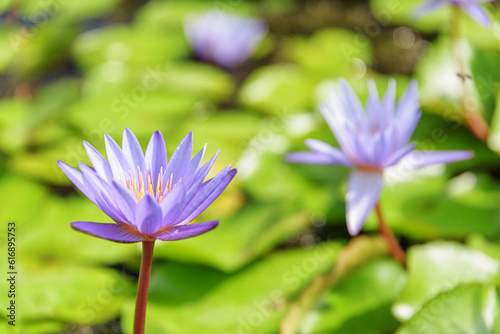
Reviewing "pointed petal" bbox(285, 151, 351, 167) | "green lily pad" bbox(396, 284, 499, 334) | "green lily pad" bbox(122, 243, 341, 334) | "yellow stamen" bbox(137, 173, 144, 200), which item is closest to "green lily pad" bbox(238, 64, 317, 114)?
"green lily pad" bbox(122, 243, 341, 334)

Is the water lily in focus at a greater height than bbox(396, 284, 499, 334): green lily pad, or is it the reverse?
the water lily in focus

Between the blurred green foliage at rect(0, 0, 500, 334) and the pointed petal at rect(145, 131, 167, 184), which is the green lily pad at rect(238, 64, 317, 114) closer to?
the blurred green foliage at rect(0, 0, 500, 334)

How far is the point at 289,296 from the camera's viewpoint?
1.12 metres

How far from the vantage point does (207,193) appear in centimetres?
65

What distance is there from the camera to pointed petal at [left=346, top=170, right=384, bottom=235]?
88 centimetres

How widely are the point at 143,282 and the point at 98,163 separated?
0.56ft

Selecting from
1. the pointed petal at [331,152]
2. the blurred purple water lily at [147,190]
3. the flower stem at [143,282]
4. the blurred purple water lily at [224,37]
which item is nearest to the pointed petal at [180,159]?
the blurred purple water lily at [147,190]

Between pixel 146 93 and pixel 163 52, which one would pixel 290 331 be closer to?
pixel 146 93

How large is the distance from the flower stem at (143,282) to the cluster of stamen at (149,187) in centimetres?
7

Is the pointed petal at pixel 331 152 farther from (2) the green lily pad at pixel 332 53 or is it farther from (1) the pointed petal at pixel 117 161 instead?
(2) the green lily pad at pixel 332 53

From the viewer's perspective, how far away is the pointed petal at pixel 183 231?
62cm

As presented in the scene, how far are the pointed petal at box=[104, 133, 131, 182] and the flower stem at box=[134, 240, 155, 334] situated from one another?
106 millimetres

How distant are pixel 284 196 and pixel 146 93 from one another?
72 cm

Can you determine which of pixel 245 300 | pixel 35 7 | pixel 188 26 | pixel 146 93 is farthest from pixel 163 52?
pixel 245 300
